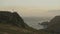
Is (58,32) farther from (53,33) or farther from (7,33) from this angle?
(7,33)

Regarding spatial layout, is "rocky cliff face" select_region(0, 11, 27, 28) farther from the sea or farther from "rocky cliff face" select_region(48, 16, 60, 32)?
"rocky cliff face" select_region(48, 16, 60, 32)

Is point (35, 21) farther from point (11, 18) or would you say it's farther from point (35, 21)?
point (11, 18)

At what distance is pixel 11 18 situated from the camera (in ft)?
38.0

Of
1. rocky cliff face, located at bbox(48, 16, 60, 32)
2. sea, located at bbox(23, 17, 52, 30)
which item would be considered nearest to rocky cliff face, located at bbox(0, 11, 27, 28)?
sea, located at bbox(23, 17, 52, 30)

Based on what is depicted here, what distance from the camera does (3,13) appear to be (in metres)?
12.1

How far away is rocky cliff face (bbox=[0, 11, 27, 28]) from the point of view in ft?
37.1

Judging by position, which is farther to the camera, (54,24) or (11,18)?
(54,24)

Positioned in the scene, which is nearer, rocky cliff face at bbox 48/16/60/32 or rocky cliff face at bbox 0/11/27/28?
rocky cliff face at bbox 0/11/27/28

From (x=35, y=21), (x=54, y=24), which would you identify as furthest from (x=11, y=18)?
(x=54, y=24)

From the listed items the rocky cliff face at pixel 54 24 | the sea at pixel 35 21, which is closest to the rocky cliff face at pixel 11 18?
the sea at pixel 35 21

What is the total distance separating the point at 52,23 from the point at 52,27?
0.53m

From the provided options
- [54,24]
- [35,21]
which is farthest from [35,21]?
[54,24]

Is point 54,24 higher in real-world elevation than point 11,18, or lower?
lower

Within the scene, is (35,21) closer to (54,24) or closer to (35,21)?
Answer: (35,21)
